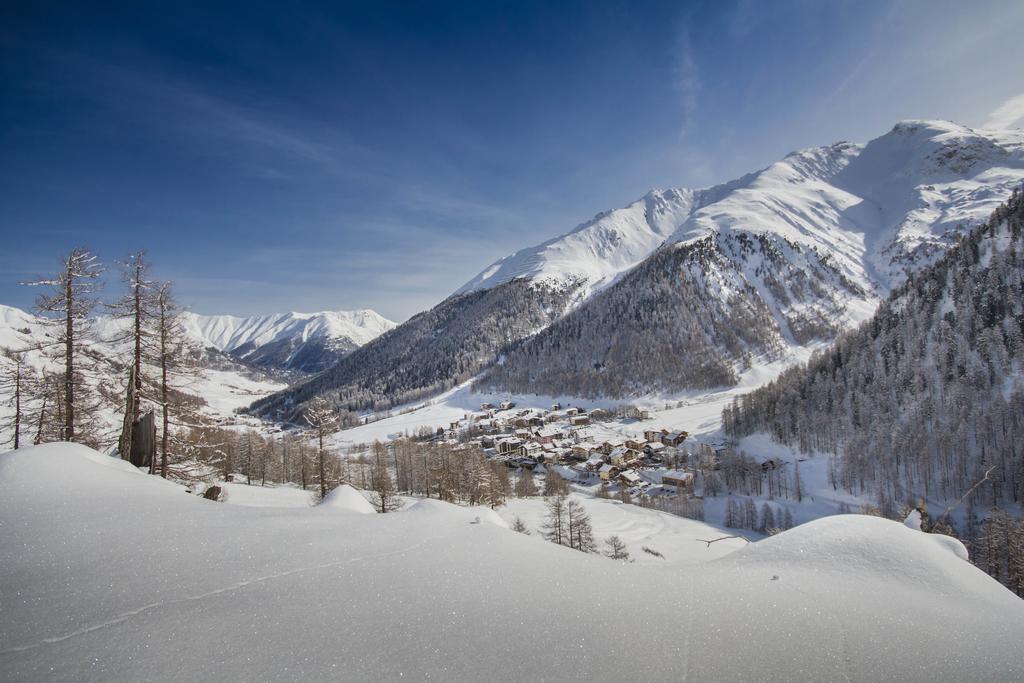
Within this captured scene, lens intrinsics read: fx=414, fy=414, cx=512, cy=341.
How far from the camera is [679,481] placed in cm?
5878

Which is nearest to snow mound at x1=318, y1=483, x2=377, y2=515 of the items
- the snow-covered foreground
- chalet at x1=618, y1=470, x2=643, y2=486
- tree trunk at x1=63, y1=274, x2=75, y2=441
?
the snow-covered foreground

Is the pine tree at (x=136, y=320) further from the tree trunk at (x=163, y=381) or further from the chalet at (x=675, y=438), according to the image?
the chalet at (x=675, y=438)

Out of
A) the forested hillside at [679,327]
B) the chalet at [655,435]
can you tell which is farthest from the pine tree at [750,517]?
the forested hillside at [679,327]

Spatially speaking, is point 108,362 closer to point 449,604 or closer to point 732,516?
point 449,604

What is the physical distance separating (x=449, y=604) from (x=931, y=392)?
9022cm

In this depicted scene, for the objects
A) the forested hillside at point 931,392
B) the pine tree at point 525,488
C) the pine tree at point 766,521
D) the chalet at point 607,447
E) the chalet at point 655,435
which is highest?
the forested hillside at point 931,392

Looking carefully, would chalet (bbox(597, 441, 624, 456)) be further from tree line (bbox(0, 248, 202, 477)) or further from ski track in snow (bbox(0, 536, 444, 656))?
ski track in snow (bbox(0, 536, 444, 656))

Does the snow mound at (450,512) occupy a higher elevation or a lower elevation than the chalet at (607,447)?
higher

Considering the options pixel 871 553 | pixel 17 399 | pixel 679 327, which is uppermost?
pixel 679 327

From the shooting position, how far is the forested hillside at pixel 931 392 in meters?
51.2

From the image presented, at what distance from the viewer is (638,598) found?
10.4 ft

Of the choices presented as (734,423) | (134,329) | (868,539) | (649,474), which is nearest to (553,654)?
(868,539)

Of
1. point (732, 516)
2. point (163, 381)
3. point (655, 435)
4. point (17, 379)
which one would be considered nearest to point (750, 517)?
point (732, 516)

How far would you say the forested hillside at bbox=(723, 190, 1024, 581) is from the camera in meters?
51.2
